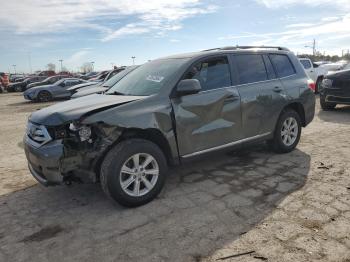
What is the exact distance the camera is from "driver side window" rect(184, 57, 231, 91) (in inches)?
184

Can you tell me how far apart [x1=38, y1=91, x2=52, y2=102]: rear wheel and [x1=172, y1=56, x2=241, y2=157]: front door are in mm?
16912

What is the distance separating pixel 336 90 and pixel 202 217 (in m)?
8.07

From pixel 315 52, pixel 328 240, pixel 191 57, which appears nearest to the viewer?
pixel 328 240

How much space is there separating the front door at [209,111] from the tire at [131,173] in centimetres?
43

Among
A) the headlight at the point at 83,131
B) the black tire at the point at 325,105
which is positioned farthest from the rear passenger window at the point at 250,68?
the black tire at the point at 325,105

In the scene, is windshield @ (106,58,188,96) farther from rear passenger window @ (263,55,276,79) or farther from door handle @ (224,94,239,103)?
rear passenger window @ (263,55,276,79)

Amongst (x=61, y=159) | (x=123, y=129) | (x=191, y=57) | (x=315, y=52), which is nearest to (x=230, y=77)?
(x=191, y=57)

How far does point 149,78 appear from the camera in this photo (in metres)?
4.80

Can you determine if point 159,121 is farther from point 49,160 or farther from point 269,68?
point 269,68

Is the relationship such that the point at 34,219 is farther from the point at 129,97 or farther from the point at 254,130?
the point at 254,130

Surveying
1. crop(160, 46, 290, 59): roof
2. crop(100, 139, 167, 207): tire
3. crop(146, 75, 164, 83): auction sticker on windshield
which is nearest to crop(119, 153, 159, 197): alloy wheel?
crop(100, 139, 167, 207): tire

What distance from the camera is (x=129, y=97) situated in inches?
173

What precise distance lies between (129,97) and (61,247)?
6.40ft

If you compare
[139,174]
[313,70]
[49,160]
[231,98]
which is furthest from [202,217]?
[313,70]
